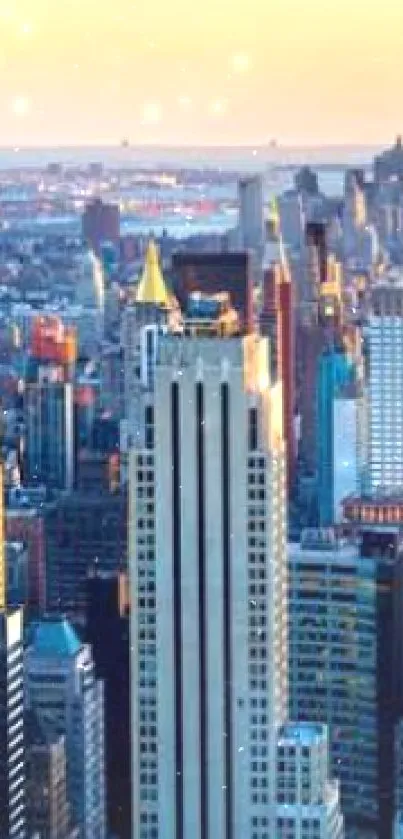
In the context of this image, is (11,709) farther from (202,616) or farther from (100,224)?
(100,224)

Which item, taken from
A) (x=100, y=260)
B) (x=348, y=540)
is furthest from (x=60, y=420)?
(x=348, y=540)

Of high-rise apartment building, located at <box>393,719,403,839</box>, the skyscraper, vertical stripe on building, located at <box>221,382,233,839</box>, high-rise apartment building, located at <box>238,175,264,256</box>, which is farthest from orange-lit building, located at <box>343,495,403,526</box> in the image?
the skyscraper

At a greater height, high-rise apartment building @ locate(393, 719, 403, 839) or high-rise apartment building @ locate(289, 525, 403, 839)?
high-rise apartment building @ locate(289, 525, 403, 839)

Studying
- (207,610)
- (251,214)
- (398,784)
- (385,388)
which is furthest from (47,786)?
(385,388)

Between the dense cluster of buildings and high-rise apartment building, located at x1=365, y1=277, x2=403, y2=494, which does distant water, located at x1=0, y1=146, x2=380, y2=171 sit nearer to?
the dense cluster of buildings

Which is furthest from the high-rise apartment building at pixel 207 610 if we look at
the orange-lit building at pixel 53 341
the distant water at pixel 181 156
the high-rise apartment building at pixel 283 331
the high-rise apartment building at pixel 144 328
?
the orange-lit building at pixel 53 341

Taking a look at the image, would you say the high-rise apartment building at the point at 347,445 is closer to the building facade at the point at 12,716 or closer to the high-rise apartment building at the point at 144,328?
the high-rise apartment building at the point at 144,328
